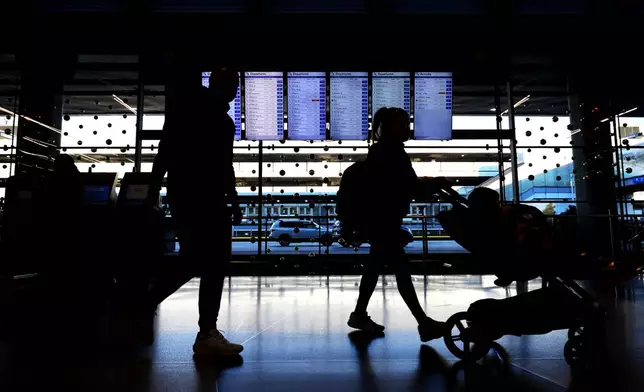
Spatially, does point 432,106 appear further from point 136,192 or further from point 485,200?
point 136,192

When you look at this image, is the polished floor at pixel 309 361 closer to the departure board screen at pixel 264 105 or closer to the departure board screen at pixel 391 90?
the departure board screen at pixel 264 105

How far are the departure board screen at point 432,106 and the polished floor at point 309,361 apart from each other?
2261 mm

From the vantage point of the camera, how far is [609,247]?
279 inches

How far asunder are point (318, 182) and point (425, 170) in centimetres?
178

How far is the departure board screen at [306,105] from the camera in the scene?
463cm

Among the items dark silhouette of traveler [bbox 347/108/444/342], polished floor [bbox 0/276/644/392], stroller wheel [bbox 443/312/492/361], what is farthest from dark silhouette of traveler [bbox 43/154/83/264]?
stroller wheel [bbox 443/312/492/361]

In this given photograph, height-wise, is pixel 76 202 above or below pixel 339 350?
above

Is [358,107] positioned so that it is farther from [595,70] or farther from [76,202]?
[595,70]

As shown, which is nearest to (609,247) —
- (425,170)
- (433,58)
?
(425,170)

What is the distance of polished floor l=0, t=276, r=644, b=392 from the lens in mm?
1551

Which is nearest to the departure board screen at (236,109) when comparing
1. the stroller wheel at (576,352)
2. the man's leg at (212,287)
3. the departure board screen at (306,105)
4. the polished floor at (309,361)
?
the departure board screen at (306,105)

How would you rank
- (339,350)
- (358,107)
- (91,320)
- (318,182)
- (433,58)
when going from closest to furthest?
(339,350), (91,320), (358,107), (433,58), (318,182)

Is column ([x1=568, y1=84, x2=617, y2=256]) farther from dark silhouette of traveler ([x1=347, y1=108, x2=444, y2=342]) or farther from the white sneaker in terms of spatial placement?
the white sneaker

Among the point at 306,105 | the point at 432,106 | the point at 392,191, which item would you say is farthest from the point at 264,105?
the point at 392,191
